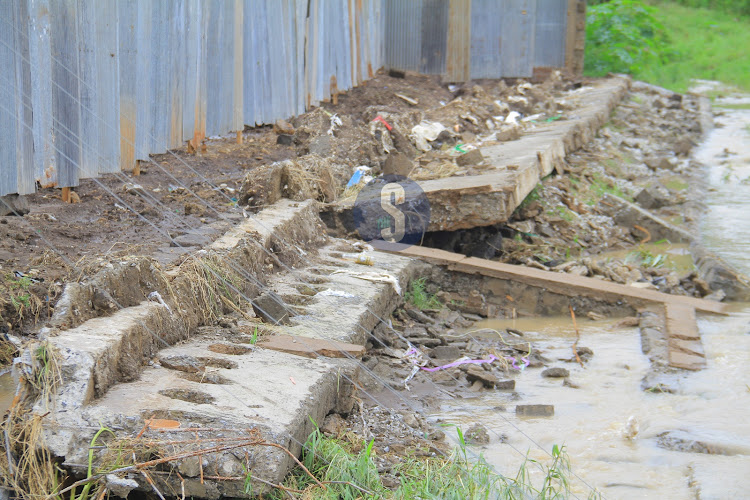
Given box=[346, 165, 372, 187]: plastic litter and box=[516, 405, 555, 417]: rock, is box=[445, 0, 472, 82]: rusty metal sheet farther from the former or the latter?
box=[516, 405, 555, 417]: rock

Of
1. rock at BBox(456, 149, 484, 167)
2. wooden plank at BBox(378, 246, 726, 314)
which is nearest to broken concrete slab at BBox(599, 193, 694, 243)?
rock at BBox(456, 149, 484, 167)

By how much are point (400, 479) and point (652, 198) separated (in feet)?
25.2

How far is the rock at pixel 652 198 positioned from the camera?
10.3 metres

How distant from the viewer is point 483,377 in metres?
5.24

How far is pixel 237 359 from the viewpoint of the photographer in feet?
13.6

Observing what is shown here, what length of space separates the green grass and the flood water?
14.4 metres

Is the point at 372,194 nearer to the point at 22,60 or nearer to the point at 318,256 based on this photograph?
the point at 318,256

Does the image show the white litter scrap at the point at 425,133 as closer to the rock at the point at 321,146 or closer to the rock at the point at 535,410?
the rock at the point at 321,146

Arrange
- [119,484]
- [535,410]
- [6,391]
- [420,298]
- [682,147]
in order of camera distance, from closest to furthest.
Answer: [119,484], [6,391], [535,410], [420,298], [682,147]

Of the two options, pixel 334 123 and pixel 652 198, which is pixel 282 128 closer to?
pixel 334 123

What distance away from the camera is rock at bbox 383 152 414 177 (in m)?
8.53

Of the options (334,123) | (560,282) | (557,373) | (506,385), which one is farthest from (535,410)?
(334,123)

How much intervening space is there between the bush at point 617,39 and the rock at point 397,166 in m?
10.7

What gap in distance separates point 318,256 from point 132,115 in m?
1.86
